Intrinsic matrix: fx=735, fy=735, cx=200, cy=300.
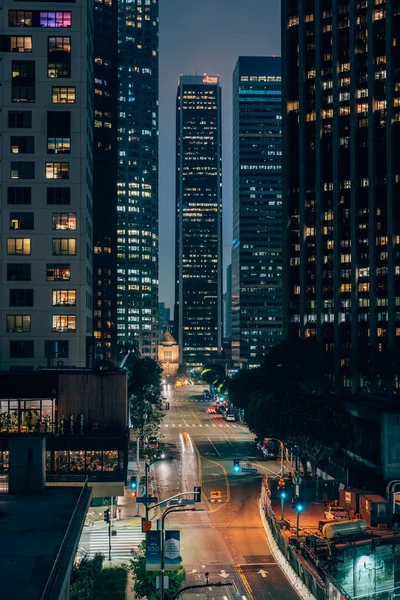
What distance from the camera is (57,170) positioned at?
315 ft

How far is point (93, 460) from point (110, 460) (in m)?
1.74

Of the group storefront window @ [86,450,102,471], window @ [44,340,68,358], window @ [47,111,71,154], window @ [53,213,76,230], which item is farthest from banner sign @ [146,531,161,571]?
window @ [47,111,71,154]

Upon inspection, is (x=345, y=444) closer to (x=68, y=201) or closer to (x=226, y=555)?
(x=226, y=555)

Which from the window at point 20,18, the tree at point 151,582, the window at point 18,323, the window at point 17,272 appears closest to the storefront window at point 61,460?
the tree at point 151,582

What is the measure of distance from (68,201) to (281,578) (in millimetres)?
55360

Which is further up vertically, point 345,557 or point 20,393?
point 20,393

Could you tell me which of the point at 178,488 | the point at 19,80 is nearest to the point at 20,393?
the point at 178,488

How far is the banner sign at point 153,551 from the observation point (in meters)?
40.0

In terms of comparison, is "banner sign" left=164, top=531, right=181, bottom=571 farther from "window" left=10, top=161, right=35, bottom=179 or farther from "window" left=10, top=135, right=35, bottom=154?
"window" left=10, top=135, right=35, bottom=154

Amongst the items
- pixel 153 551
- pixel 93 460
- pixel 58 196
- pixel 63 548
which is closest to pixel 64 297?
pixel 58 196

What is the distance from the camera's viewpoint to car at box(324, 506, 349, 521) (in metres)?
75.3

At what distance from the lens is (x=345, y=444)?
320 feet

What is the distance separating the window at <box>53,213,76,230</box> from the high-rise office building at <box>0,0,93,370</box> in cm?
13

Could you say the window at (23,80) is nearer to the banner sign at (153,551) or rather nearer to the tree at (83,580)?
the tree at (83,580)
